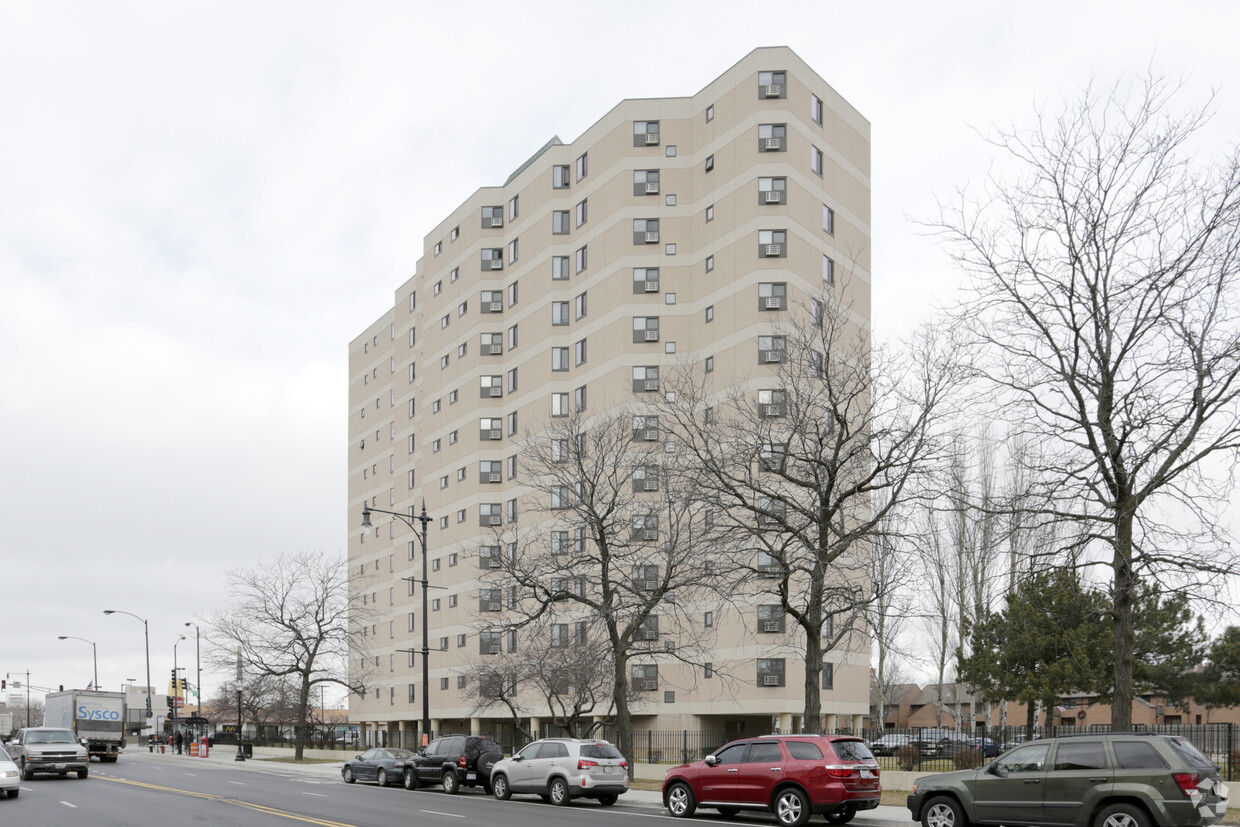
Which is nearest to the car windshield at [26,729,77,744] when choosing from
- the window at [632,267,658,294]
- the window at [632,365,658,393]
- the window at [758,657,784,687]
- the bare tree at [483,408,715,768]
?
the bare tree at [483,408,715,768]

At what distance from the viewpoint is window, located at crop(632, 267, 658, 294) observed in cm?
5719

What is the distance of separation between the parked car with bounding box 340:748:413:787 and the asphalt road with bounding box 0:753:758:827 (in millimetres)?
2664

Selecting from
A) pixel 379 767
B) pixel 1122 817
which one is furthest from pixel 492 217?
pixel 1122 817

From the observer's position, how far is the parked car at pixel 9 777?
84.8ft

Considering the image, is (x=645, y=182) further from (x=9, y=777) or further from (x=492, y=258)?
(x=9, y=777)

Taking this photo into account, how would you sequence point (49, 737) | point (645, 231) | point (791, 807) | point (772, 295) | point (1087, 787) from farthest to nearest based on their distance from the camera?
point (645, 231) < point (772, 295) < point (49, 737) < point (791, 807) < point (1087, 787)

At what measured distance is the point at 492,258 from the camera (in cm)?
6894

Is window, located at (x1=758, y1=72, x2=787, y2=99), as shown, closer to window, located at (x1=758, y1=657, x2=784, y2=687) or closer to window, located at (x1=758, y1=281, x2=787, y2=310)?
window, located at (x1=758, y1=281, x2=787, y2=310)

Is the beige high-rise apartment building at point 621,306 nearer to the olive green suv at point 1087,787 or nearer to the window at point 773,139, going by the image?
the window at point 773,139

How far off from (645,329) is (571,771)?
1272 inches

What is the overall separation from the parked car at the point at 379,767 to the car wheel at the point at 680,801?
1504cm

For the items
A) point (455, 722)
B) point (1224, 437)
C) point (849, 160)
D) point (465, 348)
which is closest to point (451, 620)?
point (455, 722)

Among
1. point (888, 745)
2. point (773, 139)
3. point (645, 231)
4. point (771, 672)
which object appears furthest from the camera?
point (645, 231)

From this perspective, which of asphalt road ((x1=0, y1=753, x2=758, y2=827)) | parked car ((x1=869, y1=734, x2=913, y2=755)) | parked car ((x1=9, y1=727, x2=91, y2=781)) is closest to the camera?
asphalt road ((x1=0, y1=753, x2=758, y2=827))
